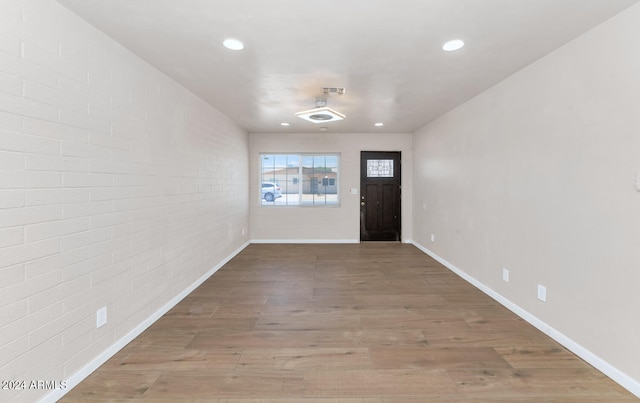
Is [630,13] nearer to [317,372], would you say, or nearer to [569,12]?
[569,12]

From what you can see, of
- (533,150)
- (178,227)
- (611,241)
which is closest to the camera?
(611,241)

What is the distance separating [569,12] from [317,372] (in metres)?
2.95

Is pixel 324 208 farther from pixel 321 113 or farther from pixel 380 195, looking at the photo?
pixel 321 113

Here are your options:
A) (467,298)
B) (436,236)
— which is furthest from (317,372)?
(436,236)

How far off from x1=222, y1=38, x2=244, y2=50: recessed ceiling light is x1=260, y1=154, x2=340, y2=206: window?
4.13 m

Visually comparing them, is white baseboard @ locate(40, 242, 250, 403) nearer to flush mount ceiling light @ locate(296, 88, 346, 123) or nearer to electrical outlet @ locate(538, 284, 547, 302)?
flush mount ceiling light @ locate(296, 88, 346, 123)

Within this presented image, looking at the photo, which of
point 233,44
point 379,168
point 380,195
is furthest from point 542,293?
point 379,168

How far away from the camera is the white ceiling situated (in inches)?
69.9

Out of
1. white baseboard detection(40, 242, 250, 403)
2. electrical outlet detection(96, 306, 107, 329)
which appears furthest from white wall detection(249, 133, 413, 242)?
electrical outlet detection(96, 306, 107, 329)

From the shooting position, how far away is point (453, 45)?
2.25 m

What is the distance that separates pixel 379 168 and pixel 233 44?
Answer: 186 inches

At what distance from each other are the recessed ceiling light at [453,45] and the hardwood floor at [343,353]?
243cm

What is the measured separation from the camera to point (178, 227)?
3.14 m

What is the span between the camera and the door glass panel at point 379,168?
6438 mm
